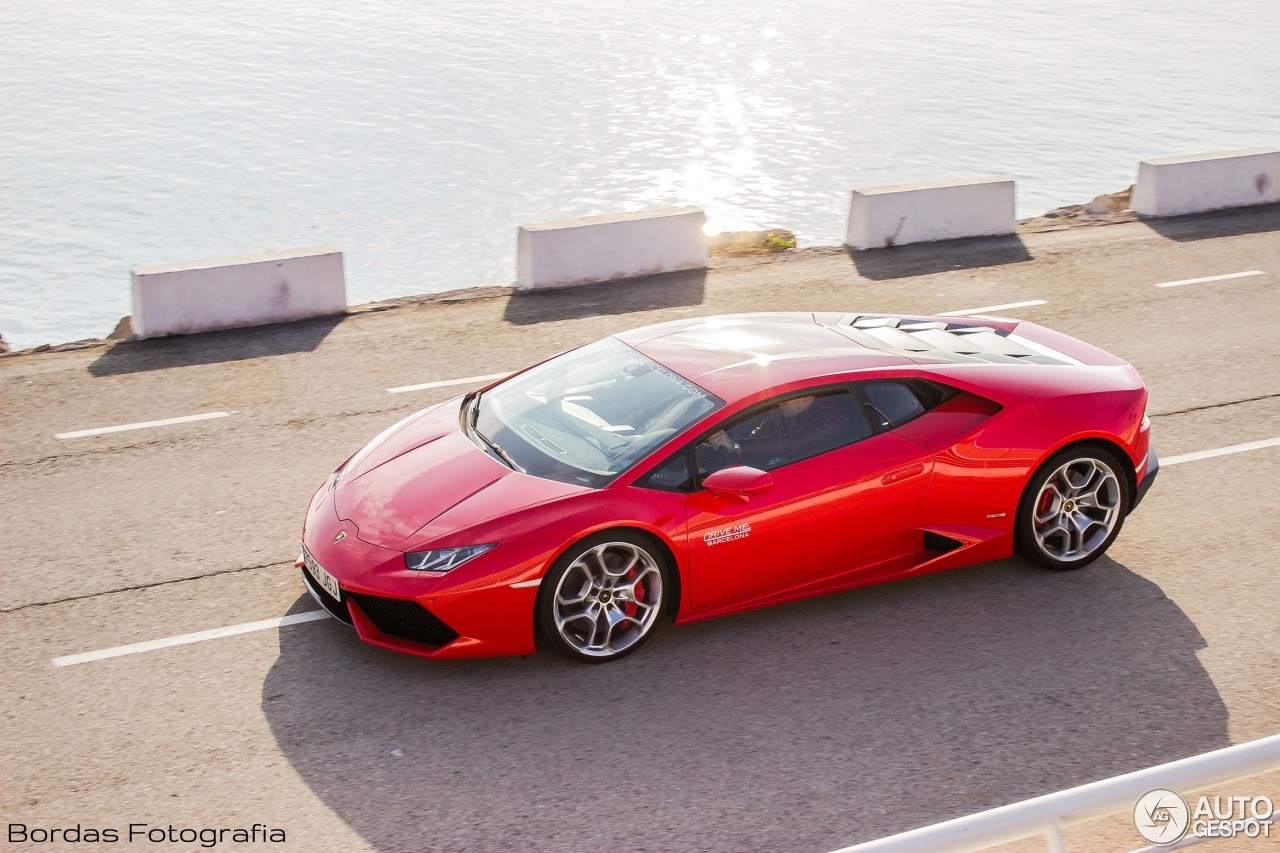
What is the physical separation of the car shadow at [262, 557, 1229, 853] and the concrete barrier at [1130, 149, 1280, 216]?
10.2m

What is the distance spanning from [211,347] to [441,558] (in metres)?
6.51

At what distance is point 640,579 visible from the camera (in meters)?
5.86

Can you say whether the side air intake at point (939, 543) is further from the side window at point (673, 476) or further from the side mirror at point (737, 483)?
the side window at point (673, 476)

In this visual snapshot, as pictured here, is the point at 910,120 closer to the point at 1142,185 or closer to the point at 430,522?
the point at 1142,185

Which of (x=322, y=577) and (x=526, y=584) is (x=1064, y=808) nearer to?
(x=526, y=584)

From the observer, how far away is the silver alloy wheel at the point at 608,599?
18.9ft

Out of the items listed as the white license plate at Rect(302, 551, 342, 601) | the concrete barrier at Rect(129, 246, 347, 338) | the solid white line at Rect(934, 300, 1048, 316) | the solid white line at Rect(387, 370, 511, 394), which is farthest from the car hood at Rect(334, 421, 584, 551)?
the solid white line at Rect(934, 300, 1048, 316)

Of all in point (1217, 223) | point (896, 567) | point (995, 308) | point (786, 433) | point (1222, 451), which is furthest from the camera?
point (1217, 223)

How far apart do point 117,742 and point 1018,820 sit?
13.2 feet

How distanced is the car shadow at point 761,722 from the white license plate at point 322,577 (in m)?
0.36

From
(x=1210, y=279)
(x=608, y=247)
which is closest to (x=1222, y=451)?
(x=1210, y=279)

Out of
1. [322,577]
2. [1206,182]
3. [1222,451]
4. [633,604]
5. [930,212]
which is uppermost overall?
[1206,182]

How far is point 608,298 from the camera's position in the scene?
12.7 metres

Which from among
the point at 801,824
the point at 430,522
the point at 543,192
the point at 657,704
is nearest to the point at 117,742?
the point at 430,522
